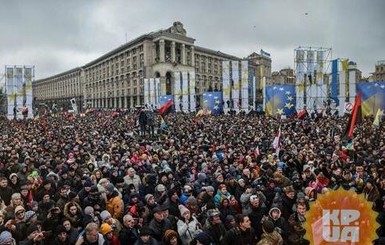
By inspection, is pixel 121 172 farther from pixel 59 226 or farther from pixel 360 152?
pixel 360 152

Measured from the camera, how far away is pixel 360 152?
14500 mm

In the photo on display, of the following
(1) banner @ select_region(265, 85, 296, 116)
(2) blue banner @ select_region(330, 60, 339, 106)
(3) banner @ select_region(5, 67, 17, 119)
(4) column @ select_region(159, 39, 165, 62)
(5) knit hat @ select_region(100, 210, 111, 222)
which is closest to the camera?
(5) knit hat @ select_region(100, 210, 111, 222)

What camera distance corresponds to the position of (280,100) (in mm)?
35188

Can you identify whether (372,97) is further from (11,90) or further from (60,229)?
(11,90)

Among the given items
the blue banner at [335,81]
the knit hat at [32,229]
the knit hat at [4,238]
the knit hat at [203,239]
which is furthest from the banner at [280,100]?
the knit hat at [4,238]

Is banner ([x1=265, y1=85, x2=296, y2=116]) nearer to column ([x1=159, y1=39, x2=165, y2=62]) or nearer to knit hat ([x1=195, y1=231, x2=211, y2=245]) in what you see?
knit hat ([x1=195, y1=231, x2=211, y2=245])

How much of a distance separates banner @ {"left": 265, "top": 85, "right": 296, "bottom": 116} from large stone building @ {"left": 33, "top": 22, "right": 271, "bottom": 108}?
33574 millimetres

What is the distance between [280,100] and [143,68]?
191 ft

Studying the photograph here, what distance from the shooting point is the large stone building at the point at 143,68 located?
8919cm

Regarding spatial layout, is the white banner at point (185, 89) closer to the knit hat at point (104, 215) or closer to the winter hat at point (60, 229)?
the knit hat at point (104, 215)

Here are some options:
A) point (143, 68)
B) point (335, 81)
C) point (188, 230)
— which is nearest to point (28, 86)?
point (335, 81)

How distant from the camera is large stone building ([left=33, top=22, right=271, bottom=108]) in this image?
89.2 meters

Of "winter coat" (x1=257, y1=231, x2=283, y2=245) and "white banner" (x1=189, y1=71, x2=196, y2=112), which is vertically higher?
"white banner" (x1=189, y1=71, x2=196, y2=112)

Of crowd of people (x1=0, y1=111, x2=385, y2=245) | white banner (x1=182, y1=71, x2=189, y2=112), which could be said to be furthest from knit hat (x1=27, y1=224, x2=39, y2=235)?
white banner (x1=182, y1=71, x2=189, y2=112)
